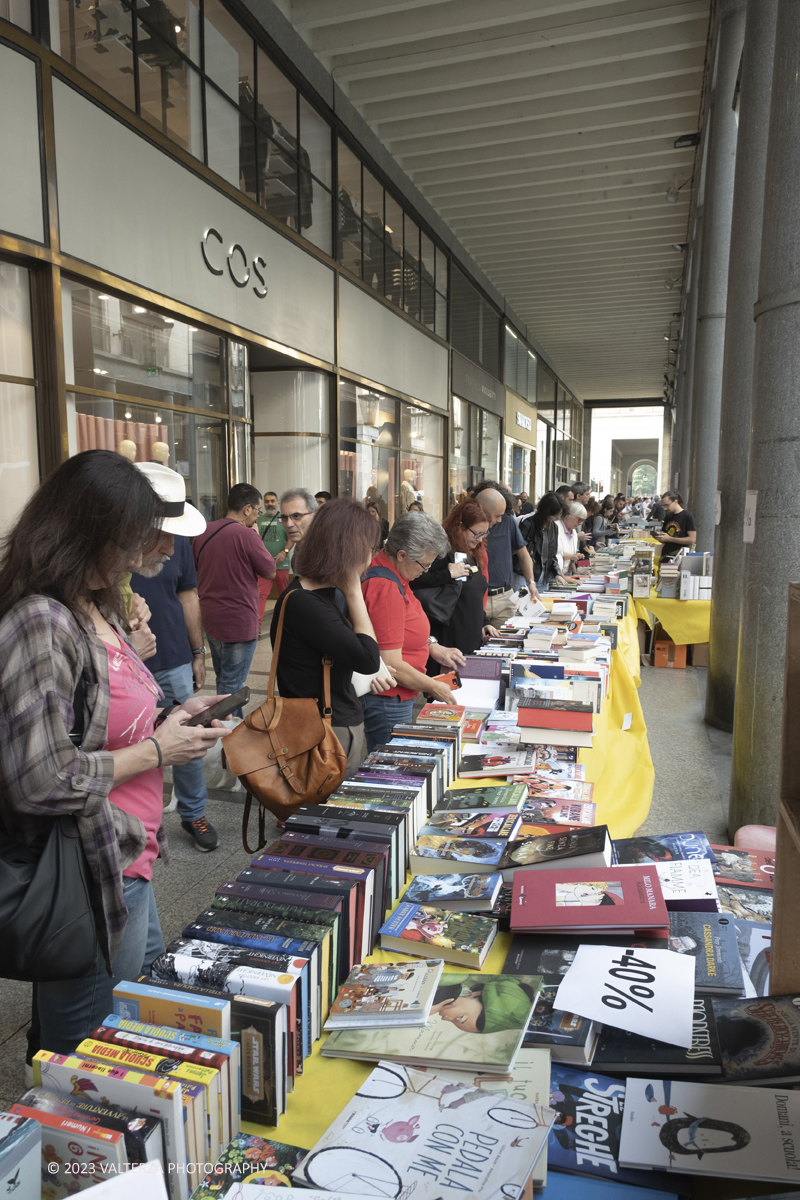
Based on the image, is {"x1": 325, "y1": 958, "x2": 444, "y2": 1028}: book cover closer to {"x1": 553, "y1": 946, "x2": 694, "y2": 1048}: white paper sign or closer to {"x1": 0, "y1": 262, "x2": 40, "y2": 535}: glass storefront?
{"x1": 553, "y1": 946, "x2": 694, "y2": 1048}: white paper sign

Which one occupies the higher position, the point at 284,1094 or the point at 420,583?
the point at 420,583

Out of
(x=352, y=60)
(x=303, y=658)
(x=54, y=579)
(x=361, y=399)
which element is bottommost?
(x=303, y=658)

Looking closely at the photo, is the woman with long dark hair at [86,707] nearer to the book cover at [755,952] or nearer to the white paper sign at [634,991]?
the white paper sign at [634,991]

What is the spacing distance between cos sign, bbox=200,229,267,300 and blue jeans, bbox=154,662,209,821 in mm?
4771

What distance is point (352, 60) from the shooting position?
923cm

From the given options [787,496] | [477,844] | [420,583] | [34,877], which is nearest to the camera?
[34,877]

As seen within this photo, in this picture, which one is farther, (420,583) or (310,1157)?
(420,583)

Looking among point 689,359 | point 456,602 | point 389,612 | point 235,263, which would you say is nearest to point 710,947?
point 389,612

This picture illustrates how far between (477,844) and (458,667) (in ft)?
5.56

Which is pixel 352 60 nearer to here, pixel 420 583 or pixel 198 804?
pixel 420 583

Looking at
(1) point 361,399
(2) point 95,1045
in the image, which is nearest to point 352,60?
(1) point 361,399

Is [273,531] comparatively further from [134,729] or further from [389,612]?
[134,729]

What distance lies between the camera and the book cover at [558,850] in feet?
5.64

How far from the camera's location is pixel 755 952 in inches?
61.3
